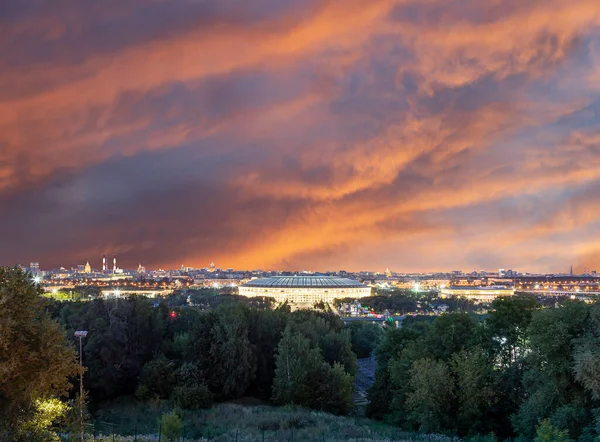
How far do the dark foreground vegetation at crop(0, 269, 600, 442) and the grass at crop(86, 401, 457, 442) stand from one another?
0.17m

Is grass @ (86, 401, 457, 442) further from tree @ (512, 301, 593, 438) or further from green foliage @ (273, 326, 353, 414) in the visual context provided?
tree @ (512, 301, 593, 438)

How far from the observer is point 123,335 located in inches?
1911

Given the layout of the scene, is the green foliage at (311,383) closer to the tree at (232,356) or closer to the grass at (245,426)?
the grass at (245,426)

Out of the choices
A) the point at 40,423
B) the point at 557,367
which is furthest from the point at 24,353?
the point at 557,367

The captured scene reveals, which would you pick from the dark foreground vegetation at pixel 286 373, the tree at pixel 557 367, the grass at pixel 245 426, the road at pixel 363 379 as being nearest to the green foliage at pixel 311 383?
the dark foreground vegetation at pixel 286 373

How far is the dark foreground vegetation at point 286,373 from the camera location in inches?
837

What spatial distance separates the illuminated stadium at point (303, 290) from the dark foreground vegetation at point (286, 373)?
4531 inches

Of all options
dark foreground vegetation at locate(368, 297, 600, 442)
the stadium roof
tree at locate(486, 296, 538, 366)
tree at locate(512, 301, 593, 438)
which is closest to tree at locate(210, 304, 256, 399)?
dark foreground vegetation at locate(368, 297, 600, 442)

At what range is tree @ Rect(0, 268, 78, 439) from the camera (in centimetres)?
2039

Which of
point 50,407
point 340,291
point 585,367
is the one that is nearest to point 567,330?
point 585,367

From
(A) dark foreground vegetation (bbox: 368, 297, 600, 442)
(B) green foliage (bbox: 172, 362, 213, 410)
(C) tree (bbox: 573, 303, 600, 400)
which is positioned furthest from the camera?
(B) green foliage (bbox: 172, 362, 213, 410)

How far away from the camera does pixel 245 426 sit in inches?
1323

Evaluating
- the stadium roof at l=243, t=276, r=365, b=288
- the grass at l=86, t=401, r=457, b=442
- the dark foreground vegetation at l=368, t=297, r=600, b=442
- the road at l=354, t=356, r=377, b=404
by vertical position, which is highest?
the stadium roof at l=243, t=276, r=365, b=288

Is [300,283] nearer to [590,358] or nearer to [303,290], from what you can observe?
[303,290]
